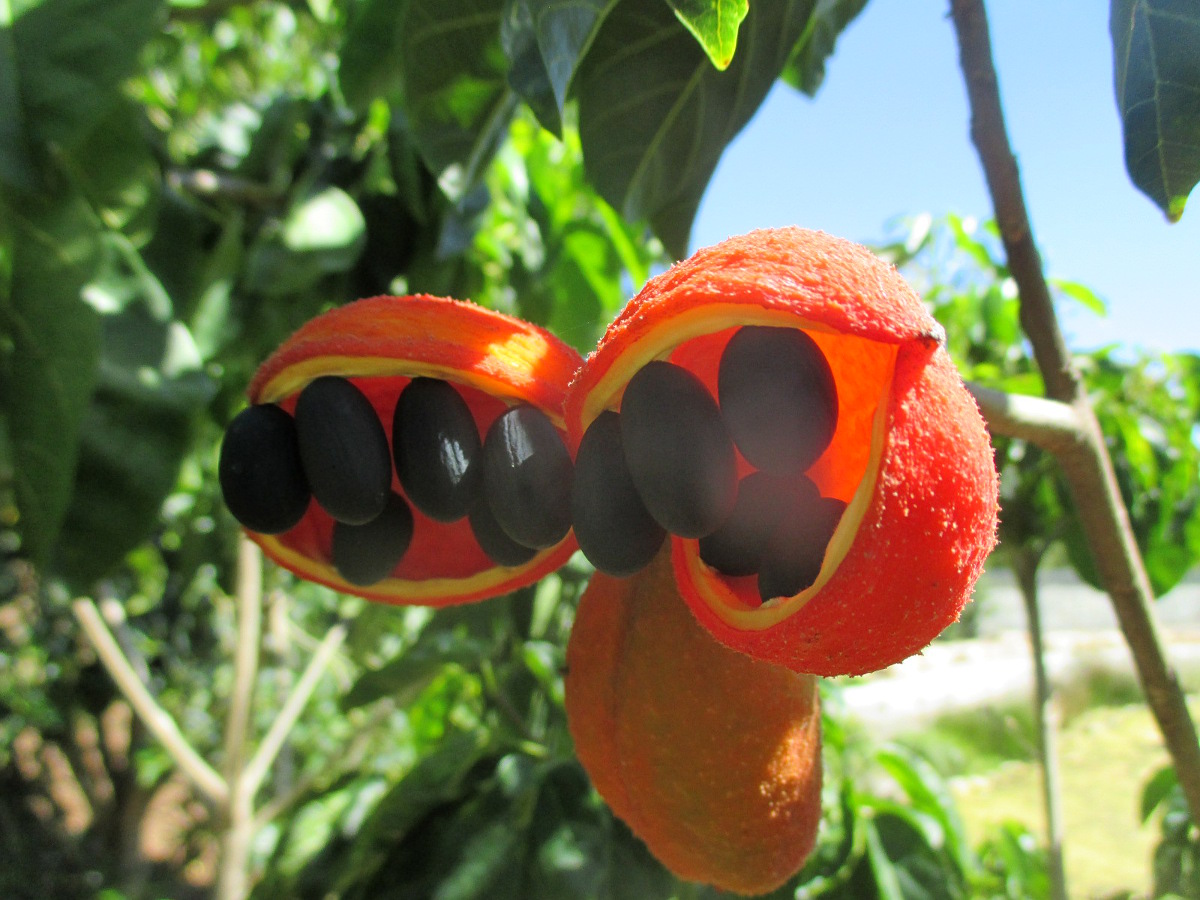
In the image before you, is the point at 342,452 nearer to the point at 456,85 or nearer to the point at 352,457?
the point at 352,457

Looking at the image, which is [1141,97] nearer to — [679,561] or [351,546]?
[679,561]

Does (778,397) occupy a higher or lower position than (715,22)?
lower

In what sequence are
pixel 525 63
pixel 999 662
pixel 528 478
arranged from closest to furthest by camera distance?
pixel 528 478 < pixel 525 63 < pixel 999 662

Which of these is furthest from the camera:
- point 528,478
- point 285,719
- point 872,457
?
point 285,719

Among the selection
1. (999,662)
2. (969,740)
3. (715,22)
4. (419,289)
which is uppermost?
(715,22)

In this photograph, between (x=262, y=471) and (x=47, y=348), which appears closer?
(x=262, y=471)

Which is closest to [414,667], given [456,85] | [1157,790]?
[456,85]

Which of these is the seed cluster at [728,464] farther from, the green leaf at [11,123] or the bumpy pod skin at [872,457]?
the green leaf at [11,123]

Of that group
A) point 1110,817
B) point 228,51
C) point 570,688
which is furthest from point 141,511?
point 1110,817
